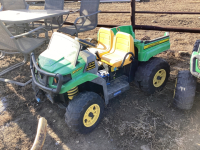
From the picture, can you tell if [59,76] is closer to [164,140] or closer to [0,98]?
[164,140]

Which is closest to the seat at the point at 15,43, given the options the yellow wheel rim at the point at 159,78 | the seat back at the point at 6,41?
the seat back at the point at 6,41

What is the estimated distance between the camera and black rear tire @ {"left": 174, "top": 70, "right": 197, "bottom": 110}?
2318 mm

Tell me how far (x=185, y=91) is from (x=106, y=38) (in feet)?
4.74

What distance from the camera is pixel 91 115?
7.09 ft

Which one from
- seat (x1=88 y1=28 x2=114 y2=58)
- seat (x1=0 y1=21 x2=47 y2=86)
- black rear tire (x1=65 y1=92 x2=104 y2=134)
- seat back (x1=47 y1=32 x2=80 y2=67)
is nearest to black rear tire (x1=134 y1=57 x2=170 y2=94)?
seat (x1=88 y1=28 x2=114 y2=58)

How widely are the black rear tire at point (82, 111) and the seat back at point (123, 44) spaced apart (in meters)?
0.79

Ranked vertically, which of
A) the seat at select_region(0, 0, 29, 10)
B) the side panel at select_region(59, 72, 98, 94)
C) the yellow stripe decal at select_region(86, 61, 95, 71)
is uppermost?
the seat at select_region(0, 0, 29, 10)

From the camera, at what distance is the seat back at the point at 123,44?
2539mm

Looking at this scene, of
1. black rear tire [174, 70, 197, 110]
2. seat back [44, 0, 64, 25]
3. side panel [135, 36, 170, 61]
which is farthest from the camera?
seat back [44, 0, 64, 25]

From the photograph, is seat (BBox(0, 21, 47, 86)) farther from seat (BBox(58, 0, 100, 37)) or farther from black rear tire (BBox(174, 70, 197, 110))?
black rear tire (BBox(174, 70, 197, 110))

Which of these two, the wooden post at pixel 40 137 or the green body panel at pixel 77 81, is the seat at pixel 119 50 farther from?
the wooden post at pixel 40 137

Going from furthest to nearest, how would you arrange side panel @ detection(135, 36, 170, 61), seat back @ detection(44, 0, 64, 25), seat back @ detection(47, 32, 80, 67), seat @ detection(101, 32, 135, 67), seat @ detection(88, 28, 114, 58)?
1. seat back @ detection(44, 0, 64, 25)
2. seat @ detection(88, 28, 114, 58)
3. side panel @ detection(135, 36, 170, 61)
4. seat @ detection(101, 32, 135, 67)
5. seat back @ detection(47, 32, 80, 67)

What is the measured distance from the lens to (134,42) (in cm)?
263

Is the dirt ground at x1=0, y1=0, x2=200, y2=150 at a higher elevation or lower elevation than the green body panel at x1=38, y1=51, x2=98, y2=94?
lower
